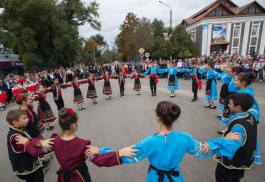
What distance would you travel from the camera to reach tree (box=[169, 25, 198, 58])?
27703 mm

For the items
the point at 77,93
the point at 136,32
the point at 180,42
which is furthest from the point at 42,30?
the point at 180,42

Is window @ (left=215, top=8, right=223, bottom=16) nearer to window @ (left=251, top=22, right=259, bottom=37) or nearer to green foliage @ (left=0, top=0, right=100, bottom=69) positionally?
window @ (left=251, top=22, right=259, bottom=37)

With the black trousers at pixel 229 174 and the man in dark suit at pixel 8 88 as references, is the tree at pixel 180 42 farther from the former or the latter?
the black trousers at pixel 229 174

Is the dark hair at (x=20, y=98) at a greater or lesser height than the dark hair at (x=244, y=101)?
lesser

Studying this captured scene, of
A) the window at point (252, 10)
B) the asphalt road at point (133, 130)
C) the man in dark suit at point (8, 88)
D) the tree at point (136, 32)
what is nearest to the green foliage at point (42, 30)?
the tree at point (136, 32)

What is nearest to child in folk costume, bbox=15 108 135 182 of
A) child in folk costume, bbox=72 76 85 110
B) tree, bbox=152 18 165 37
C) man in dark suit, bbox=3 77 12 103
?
child in folk costume, bbox=72 76 85 110

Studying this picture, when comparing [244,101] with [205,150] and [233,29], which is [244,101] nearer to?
[205,150]

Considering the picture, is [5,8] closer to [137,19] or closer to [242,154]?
[137,19]

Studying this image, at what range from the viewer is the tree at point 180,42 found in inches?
1091

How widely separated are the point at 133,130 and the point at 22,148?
3.40 metres

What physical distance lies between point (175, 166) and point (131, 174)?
1775 mm

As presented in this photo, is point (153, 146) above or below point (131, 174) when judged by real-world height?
above

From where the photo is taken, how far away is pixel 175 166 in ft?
5.70

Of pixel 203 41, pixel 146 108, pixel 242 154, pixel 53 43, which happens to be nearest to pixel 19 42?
pixel 53 43
